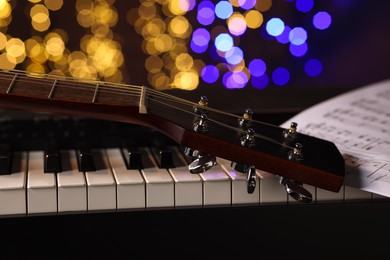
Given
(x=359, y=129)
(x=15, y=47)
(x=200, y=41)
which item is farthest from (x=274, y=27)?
(x=359, y=129)

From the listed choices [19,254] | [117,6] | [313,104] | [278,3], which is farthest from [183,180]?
[278,3]

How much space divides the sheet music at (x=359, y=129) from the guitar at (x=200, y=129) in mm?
62

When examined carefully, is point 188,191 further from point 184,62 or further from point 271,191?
point 184,62

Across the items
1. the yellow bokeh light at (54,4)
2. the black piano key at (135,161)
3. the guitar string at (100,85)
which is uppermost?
the yellow bokeh light at (54,4)

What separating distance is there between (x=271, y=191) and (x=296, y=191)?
0.22ft

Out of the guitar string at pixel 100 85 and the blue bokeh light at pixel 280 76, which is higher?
the guitar string at pixel 100 85

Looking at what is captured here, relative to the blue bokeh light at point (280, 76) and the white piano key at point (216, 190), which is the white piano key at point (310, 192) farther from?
the blue bokeh light at point (280, 76)

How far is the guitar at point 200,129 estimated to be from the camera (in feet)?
2.60

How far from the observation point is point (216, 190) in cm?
84

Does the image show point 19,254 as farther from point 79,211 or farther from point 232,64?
point 232,64

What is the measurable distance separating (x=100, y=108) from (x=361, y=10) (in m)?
1.65

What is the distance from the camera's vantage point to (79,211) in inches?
32.0

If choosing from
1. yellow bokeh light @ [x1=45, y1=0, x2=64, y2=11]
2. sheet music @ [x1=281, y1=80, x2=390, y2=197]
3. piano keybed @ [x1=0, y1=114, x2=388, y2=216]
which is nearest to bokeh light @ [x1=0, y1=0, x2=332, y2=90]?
yellow bokeh light @ [x1=45, y1=0, x2=64, y2=11]

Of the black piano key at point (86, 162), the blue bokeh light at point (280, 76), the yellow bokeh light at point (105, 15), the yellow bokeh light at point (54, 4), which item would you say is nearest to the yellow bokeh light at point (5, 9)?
the yellow bokeh light at point (54, 4)
